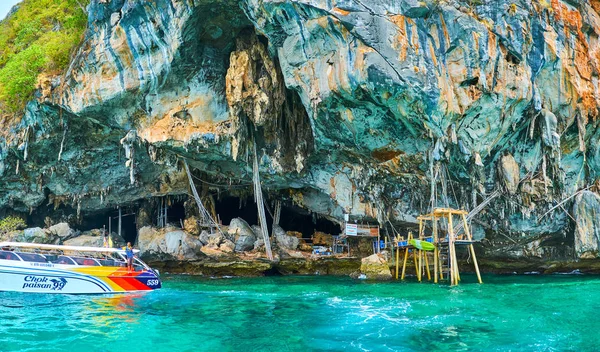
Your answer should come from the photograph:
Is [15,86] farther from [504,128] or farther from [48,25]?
[504,128]

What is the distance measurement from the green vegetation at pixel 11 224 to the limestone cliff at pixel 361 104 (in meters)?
4.06

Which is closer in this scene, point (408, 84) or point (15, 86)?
point (408, 84)

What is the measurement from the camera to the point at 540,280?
22.5 meters

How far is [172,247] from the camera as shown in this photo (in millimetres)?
27578

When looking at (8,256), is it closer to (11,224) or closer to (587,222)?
(11,224)

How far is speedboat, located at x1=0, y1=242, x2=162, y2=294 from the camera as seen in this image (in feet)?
58.2

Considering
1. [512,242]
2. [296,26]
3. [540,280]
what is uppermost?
[296,26]

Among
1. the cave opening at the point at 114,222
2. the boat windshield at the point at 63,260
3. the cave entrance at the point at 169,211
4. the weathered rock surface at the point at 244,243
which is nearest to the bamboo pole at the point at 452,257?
the weathered rock surface at the point at 244,243

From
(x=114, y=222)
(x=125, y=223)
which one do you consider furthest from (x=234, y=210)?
(x=114, y=222)

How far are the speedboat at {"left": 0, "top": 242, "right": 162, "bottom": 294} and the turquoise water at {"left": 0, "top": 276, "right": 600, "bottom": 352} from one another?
0.59 m

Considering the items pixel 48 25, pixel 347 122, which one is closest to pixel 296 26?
pixel 347 122

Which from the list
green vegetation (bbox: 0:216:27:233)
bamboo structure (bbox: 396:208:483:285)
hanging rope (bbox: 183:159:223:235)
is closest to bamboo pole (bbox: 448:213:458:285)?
bamboo structure (bbox: 396:208:483:285)

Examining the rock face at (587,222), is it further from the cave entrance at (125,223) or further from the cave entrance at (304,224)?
the cave entrance at (125,223)

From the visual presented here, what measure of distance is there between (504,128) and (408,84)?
189 inches
